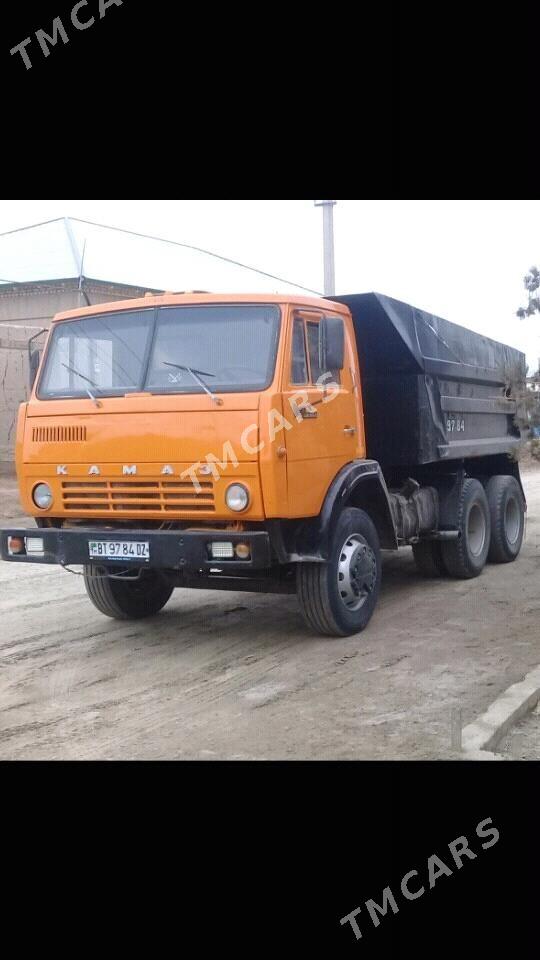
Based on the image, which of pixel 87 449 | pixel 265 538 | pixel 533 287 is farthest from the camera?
pixel 533 287

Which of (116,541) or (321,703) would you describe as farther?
(116,541)

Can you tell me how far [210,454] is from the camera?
20.3 ft

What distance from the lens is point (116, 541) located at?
6508 millimetres

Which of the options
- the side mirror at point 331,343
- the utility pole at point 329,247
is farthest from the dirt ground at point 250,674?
the utility pole at point 329,247

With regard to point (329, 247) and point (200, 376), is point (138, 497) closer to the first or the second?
point (200, 376)

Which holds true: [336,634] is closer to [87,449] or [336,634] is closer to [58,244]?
[87,449]

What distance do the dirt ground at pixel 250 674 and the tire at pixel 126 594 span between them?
0.43 ft

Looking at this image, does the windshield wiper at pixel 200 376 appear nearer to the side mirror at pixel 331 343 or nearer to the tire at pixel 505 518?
the side mirror at pixel 331 343


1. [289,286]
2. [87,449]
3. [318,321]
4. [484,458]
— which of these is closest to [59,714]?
[87,449]

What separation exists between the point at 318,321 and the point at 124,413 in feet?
5.12

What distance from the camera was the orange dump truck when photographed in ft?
20.4

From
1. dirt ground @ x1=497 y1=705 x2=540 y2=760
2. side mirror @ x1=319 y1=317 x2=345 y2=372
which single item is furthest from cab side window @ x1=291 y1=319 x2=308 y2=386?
dirt ground @ x1=497 y1=705 x2=540 y2=760

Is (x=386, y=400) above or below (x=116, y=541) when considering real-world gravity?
above

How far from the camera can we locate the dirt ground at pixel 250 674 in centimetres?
492
